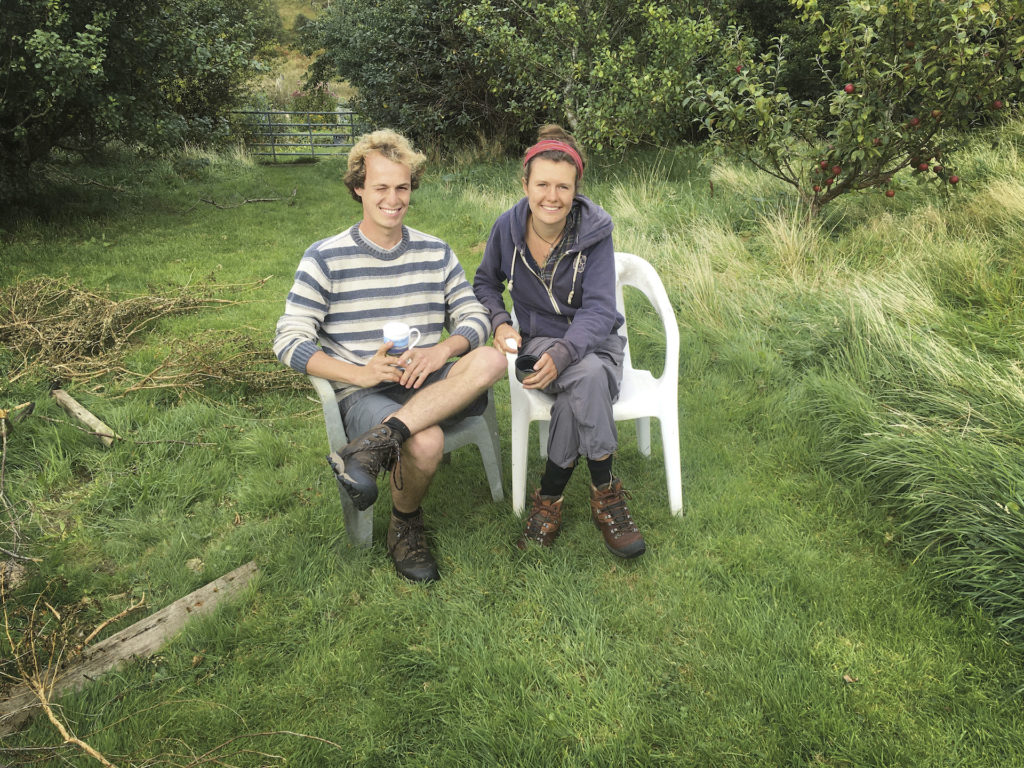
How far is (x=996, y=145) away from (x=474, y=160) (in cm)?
802

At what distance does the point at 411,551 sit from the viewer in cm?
254

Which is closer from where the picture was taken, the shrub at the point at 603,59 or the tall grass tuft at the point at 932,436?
the tall grass tuft at the point at 932,436

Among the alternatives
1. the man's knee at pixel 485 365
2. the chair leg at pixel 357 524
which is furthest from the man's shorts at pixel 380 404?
the chair leg at pixel 357 524

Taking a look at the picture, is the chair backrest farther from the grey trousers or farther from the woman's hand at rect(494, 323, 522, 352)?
the woman's hand at rect(494, 323, 522, 352)

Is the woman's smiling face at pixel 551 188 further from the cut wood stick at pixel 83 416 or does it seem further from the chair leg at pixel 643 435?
the cut wood stick at pixel 83 416

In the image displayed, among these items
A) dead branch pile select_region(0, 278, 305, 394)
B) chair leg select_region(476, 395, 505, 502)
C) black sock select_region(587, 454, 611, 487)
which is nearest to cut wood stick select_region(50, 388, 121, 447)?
dead branch pile select_region(0, 278, 305, 394)

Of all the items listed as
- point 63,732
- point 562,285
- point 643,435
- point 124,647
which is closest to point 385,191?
point 562,285

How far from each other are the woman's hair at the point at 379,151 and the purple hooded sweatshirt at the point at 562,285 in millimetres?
452

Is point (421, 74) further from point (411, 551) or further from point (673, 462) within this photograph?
point (411, 551)

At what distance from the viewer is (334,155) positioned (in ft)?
52.4

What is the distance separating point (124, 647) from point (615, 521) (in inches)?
69.0

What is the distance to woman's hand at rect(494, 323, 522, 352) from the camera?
276 cm

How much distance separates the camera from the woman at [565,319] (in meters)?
2.51

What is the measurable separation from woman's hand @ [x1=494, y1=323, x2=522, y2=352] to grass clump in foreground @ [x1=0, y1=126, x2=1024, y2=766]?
722mm
